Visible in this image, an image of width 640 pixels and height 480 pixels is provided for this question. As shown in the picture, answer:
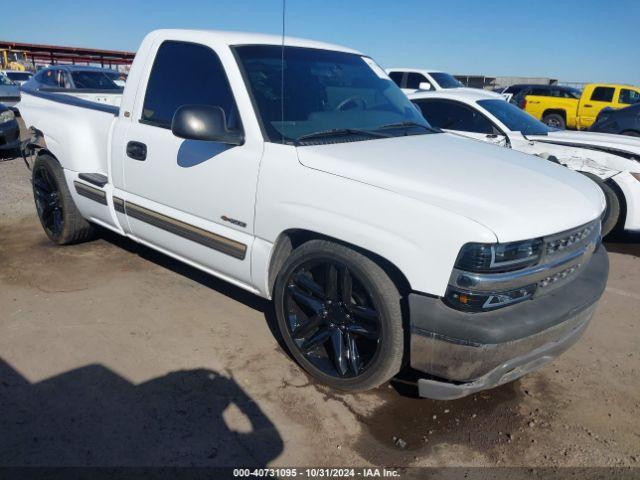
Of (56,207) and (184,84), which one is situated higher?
Answer: (184,84)

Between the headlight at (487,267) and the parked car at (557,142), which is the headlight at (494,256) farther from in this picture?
the parked car at (557,142)

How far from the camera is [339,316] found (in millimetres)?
2926

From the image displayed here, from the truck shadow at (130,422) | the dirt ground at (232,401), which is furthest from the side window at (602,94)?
the truck shadow at (130,422)

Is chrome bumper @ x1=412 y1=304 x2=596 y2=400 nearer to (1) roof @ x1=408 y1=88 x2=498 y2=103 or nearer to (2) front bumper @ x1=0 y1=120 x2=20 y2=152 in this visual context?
(1) roof @ x1=408 y1=88 x2=498 y2=103

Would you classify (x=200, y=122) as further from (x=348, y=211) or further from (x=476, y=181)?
(x=476, y=181)

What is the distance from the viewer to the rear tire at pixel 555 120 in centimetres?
1816

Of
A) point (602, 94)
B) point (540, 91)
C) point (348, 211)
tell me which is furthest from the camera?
point (540, 91)

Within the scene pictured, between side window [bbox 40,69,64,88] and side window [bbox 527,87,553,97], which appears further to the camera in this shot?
side window [bbox 527,87,553,97]

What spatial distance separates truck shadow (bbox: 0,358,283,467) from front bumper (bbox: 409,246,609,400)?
2.84 feet

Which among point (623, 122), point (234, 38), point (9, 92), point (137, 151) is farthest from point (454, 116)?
point (9, 92)

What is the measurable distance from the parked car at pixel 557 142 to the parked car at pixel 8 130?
7.29 metres

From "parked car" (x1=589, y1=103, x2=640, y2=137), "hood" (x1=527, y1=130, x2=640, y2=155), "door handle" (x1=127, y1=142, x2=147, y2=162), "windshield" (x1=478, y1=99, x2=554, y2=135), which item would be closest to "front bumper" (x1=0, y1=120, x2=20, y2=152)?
"door handle" (x1=127, y1=142, x2=147, y2=162)

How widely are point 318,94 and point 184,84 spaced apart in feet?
3.07

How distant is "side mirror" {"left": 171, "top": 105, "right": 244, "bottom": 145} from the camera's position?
2.94 m
